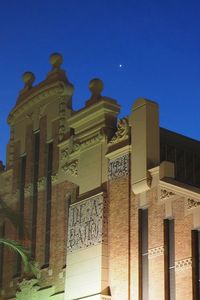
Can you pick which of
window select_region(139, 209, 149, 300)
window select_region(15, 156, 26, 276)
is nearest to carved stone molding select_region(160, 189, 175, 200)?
window select_region(139, 209, 149, 300)

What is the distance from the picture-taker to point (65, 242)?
30844 mm

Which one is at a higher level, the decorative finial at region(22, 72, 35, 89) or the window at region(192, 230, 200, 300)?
the decorative finial at region(22, 72, 35, 89)

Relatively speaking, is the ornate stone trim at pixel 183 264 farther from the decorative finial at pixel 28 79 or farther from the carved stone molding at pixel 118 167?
the decorative finial at pixel 28 79

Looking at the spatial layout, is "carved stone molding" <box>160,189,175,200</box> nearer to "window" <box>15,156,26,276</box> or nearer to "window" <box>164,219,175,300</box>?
"window" <box>164,219,175,300</box>

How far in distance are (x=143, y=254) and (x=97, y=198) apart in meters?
3.38

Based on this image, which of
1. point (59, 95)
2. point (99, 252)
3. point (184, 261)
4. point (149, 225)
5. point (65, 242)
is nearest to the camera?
point (184, 261)

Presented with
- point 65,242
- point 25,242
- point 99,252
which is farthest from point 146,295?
point 25,242

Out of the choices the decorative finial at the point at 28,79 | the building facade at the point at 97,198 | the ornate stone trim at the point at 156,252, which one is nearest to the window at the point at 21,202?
the building facade at the point at 97,198

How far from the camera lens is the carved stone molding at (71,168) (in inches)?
1233

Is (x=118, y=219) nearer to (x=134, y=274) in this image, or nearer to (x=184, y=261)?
(x=134, y=274)

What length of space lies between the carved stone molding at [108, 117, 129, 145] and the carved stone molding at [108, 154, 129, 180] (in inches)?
24.7

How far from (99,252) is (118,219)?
1297 millimetres

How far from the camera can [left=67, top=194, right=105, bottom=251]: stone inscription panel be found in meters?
28.9

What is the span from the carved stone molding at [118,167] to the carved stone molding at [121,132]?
628mm
